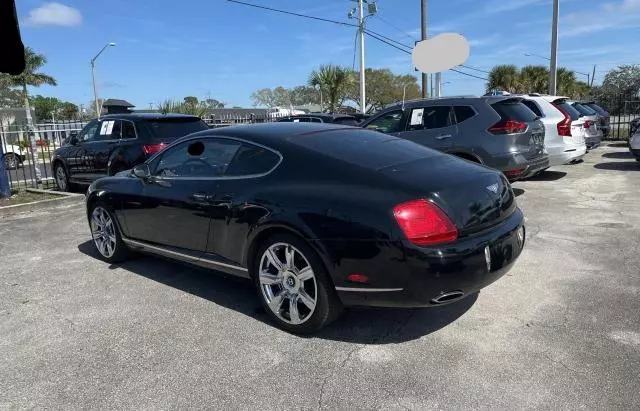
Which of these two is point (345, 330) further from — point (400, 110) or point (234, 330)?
point (400, 110)

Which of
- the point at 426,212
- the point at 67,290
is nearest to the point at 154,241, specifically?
the point at 67,290

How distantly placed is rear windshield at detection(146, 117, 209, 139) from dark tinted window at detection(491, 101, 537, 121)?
17.4 feet

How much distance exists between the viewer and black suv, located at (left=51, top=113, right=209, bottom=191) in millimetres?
8680

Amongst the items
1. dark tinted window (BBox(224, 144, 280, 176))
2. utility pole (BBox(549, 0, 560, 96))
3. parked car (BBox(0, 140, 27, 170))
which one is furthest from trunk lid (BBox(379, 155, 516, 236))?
utility pole (BBox(549, 0, 560, 96))

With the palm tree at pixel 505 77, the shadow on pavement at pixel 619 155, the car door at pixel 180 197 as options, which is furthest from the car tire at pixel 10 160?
the palm tree at pixel 505 77

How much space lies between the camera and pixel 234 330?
145 inches

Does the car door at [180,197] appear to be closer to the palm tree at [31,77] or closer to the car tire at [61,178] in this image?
the car tire at [61,178]

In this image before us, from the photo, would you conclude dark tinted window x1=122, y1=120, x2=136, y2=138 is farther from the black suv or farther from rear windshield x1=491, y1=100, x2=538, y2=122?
rear windshield x1=491, y1=100, x2=538, y2=122

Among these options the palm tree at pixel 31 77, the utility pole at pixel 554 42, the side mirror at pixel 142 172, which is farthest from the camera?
the palm tree at pixel 31 77

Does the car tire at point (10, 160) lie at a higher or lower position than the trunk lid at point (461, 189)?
lower

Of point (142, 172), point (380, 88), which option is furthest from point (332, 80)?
point (380, 88)

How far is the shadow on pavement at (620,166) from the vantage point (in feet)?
37.2

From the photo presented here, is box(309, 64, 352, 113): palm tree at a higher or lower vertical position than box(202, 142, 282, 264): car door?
higher

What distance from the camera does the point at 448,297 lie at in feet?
10.3
